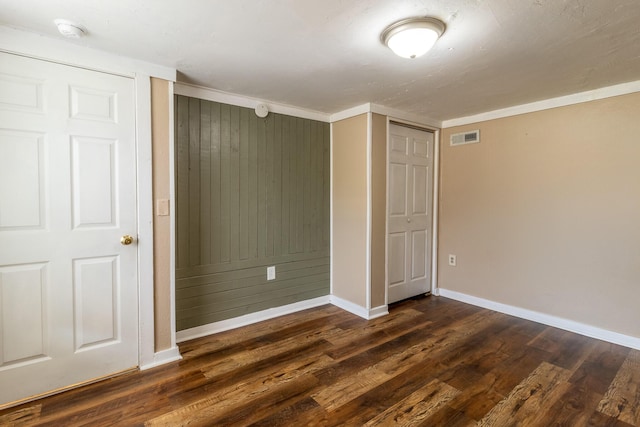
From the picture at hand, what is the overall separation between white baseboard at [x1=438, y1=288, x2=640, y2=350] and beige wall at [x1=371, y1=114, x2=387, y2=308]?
108 cm

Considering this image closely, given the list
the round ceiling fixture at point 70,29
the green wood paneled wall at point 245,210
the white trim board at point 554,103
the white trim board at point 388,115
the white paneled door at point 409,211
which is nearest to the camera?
the round ceiling fixture at point 70,29

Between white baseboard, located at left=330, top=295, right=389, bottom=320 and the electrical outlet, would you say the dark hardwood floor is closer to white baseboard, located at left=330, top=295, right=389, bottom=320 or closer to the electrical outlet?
white baseboard, located at left=330, top=295, right=389, bottom=320

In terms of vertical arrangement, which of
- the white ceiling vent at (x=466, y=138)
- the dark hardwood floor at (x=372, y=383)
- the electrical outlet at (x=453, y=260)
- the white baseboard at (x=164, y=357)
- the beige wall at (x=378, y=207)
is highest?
the white ceiling vent at (x=466, y=138)

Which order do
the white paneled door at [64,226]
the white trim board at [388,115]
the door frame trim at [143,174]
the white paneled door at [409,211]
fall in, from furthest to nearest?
1. the white paneled door at [409,211]
2. the white trim board at [388,115]
3. the door frame trim at [143,174]
4. the white paneled door at [64,226]

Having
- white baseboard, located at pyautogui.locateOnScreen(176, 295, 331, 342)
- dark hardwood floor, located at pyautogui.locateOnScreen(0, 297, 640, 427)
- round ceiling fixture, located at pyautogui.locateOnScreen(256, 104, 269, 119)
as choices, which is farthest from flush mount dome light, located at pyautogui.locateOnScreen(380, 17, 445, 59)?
white baseboard, located at pyautogui.locateOnScreen(176, 295, 331, 342)

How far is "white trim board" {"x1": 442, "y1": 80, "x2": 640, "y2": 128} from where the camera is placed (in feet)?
8.23

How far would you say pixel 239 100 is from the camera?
2.83m

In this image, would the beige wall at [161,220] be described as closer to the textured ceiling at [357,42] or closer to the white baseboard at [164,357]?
the white baseboard at [164,357]

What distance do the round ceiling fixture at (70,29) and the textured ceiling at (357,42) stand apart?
0.13 feet

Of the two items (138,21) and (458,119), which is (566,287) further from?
(138,21)

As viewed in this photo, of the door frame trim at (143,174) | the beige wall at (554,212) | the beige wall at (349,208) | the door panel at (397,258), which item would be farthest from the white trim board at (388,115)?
the door frame trim at (143,174)

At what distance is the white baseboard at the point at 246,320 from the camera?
8.73ft

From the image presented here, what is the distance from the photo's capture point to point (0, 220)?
1.77 m

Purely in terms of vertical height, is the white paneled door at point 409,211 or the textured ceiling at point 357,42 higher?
the textured ceiling at point 357,42
